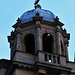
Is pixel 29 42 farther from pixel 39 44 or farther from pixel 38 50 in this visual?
pixel 38 50

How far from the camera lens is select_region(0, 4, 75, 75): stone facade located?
23703 mm

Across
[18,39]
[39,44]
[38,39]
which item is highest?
[18,39]

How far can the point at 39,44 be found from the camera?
85.1ft

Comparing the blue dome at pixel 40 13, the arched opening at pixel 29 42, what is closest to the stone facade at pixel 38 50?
the arched opening at pixel 29 42

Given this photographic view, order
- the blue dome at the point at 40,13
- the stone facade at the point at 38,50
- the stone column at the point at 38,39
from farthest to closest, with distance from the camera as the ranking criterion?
the blue dome at the point at 40,13 → the stone column at the point at 38,39 → the stone facade at the point at 38,50

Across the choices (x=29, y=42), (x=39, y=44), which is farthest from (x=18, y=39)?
(x=39, y=44)

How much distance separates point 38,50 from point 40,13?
242 inches

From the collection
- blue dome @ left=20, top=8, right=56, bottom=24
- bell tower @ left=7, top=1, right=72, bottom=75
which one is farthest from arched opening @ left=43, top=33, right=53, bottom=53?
blue dome @ left=20, top=8, right=56, bottom=24

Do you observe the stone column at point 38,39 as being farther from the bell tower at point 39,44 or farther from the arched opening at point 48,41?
the arched opening at point 48,41

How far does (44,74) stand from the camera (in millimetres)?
23359

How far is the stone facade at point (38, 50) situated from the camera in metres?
23.7

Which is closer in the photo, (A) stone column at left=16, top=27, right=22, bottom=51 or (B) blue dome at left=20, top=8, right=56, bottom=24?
(A) stone column at left=16, top=27, right=22, bottom=51

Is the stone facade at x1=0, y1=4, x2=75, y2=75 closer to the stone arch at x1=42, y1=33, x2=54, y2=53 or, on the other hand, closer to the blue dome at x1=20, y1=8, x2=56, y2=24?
the stone arch at x1=42, y1=33, x2=54, y2=53

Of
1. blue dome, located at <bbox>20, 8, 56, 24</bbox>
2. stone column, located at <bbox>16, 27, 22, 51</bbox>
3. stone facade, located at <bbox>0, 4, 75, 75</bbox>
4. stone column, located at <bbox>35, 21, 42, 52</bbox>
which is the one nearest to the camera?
stone facade, located at <bbox>0, 4, 75, 75</bbox>
